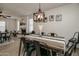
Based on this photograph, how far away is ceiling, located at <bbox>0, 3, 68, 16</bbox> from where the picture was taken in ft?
6.77

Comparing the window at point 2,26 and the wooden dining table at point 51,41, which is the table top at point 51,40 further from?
the window at point 2,26

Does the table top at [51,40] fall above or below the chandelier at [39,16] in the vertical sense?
below

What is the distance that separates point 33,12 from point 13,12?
1.32ft

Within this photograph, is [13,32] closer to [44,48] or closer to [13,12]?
[13,12]

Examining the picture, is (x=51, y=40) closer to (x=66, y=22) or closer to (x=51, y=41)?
(x=51, y=41)

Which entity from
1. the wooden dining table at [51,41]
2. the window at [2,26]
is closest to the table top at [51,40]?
the wooden dining table at [51,41]

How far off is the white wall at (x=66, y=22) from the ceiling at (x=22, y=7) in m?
0.10

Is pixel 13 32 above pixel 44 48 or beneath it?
above

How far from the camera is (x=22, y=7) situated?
211 cm

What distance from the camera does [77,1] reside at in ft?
6.77

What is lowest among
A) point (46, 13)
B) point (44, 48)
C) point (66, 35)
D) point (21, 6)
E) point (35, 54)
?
point (35, 54)

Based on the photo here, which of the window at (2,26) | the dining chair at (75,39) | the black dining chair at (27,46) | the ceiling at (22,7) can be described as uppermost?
the ceiling at (22,7)

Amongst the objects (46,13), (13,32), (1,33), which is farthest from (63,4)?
(1,33)

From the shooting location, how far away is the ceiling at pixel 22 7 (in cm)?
206
